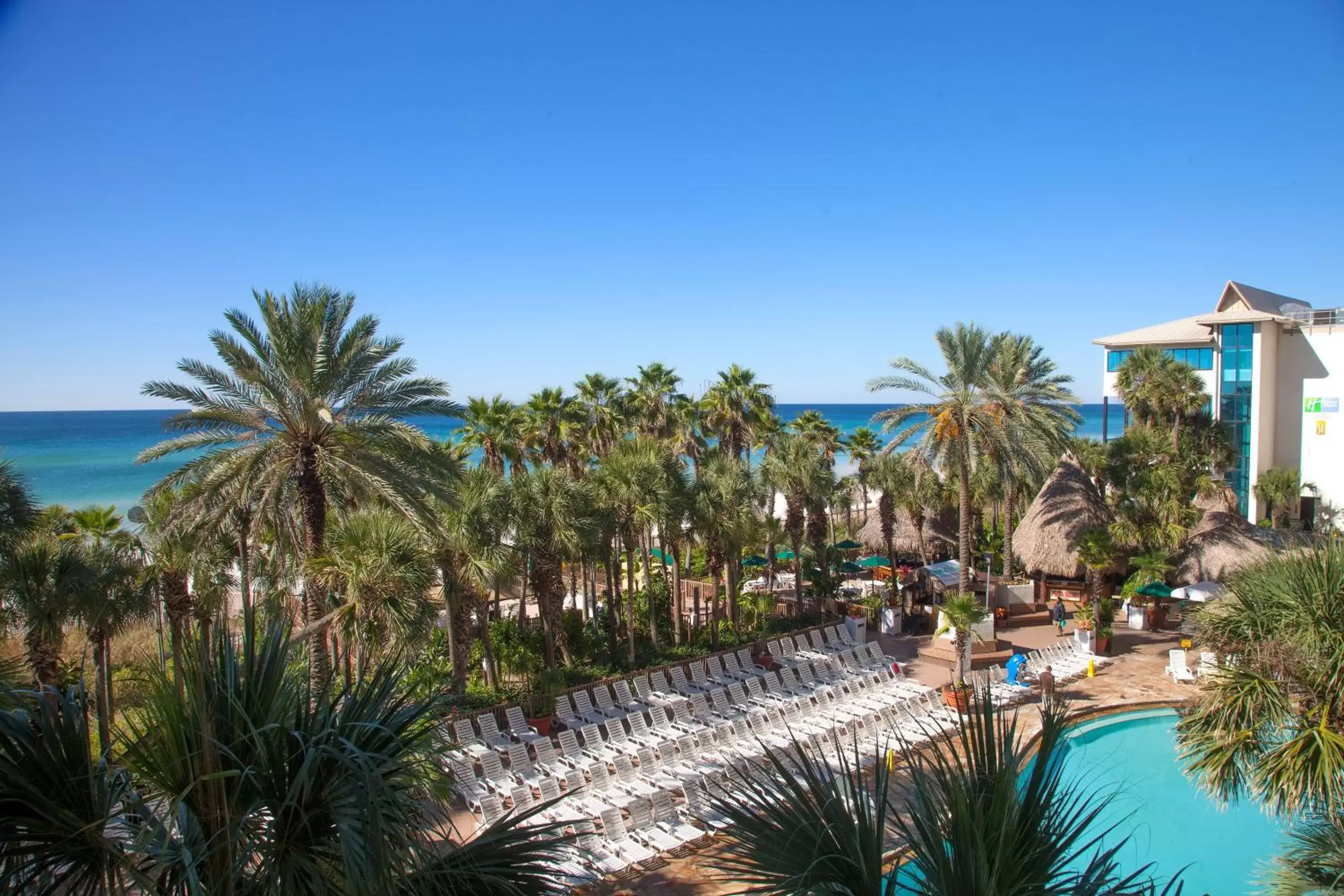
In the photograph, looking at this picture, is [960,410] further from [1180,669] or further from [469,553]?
[469,553]

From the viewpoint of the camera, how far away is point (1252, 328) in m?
33.5

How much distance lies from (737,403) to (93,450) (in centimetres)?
9076

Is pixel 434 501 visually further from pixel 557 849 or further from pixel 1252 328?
pixel 1252 328

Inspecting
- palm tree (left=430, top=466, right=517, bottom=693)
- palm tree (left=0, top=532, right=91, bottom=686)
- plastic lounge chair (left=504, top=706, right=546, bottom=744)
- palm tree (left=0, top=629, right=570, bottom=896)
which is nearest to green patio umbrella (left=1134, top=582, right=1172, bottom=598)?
plastic lounge chair (left=504, top=706, right=546, bottom=744)

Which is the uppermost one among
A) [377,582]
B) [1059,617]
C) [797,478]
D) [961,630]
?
[797,478]

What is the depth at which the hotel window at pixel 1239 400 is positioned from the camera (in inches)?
1325

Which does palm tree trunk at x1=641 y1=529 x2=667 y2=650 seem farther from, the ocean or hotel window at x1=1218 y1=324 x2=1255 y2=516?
hotel window at x1=1218 y1=324 x2=1255 y2=516

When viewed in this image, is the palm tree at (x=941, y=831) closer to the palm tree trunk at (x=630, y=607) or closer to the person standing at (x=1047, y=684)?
the palm tree trunk at (x=630, y=607)

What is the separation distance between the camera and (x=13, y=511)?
11.1 meters

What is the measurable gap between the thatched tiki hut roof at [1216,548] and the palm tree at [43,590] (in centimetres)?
2692

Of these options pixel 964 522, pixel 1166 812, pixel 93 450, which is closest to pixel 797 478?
pixel 964 522

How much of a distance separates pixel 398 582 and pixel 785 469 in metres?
13.1

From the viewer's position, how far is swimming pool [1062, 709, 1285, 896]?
12.8 metres

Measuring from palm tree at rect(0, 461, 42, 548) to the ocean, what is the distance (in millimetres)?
673
